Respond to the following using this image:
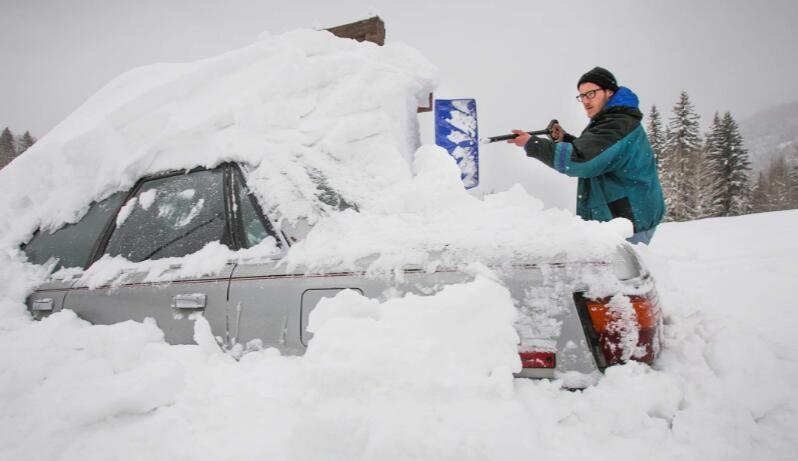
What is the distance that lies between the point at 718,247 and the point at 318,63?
353 inches

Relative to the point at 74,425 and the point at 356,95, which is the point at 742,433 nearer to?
the point at 74,425

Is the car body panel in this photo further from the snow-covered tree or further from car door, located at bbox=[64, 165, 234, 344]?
the snow-covered tree

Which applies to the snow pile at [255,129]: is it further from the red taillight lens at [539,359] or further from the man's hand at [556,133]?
the red taillight lens at [539,359]

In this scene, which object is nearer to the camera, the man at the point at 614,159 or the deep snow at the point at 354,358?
the deep snow at the point at 354,358

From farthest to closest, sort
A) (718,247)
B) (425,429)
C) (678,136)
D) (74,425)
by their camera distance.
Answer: (678,136), (718,247), (74,425), (425,429)

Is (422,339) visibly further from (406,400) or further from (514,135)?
(514,135)

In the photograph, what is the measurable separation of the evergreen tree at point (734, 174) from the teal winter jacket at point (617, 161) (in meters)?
41.2

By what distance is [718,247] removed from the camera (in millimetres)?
8039

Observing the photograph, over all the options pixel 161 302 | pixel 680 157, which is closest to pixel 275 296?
pixel 161 302

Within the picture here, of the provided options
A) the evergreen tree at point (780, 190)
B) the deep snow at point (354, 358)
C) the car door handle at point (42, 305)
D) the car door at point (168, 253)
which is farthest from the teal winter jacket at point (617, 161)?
the evergreen tree at point (780, 190)

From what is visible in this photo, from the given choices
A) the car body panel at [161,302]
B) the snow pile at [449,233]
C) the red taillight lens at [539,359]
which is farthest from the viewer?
the car body panel at [161,302]

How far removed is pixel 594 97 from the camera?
2.99 meters

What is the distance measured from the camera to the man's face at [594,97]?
2.97m

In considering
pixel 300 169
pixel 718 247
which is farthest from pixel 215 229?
pixel 718 247
